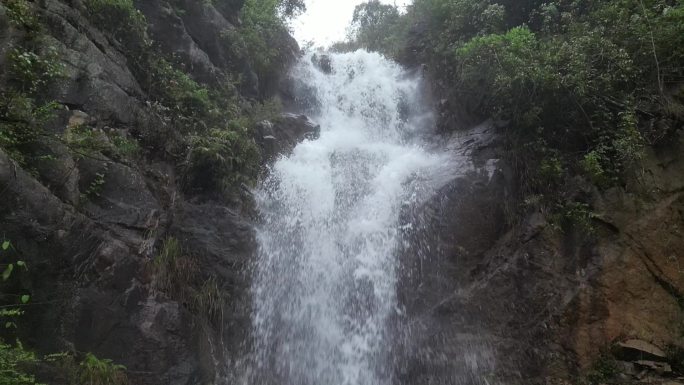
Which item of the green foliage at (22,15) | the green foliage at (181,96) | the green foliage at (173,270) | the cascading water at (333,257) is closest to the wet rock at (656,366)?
the cascading water at (333,257)

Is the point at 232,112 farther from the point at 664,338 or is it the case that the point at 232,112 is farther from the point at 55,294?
the point at 664,338


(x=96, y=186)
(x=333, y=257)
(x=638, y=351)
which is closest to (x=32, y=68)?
(x=96, y=186)

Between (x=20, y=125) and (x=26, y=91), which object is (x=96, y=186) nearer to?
(x=20, y=125)

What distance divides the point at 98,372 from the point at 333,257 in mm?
4148

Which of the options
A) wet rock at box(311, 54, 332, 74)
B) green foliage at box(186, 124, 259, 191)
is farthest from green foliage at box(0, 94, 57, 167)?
wet rock at box(311, 54, 332, 74)

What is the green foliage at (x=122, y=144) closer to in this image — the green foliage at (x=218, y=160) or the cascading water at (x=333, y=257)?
the green foliage at (x=218, y=160)

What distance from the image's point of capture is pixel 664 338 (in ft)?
20.2

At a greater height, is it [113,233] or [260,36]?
[260,36]

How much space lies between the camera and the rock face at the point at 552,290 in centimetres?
637

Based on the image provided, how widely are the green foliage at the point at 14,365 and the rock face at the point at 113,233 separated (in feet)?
1.60

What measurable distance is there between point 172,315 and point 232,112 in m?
4.99

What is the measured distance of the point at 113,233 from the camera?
6.01 m

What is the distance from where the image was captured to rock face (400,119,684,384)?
20.9ft

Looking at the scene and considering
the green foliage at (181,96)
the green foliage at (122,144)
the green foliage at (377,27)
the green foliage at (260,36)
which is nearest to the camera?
the green foliage at (122,144)
